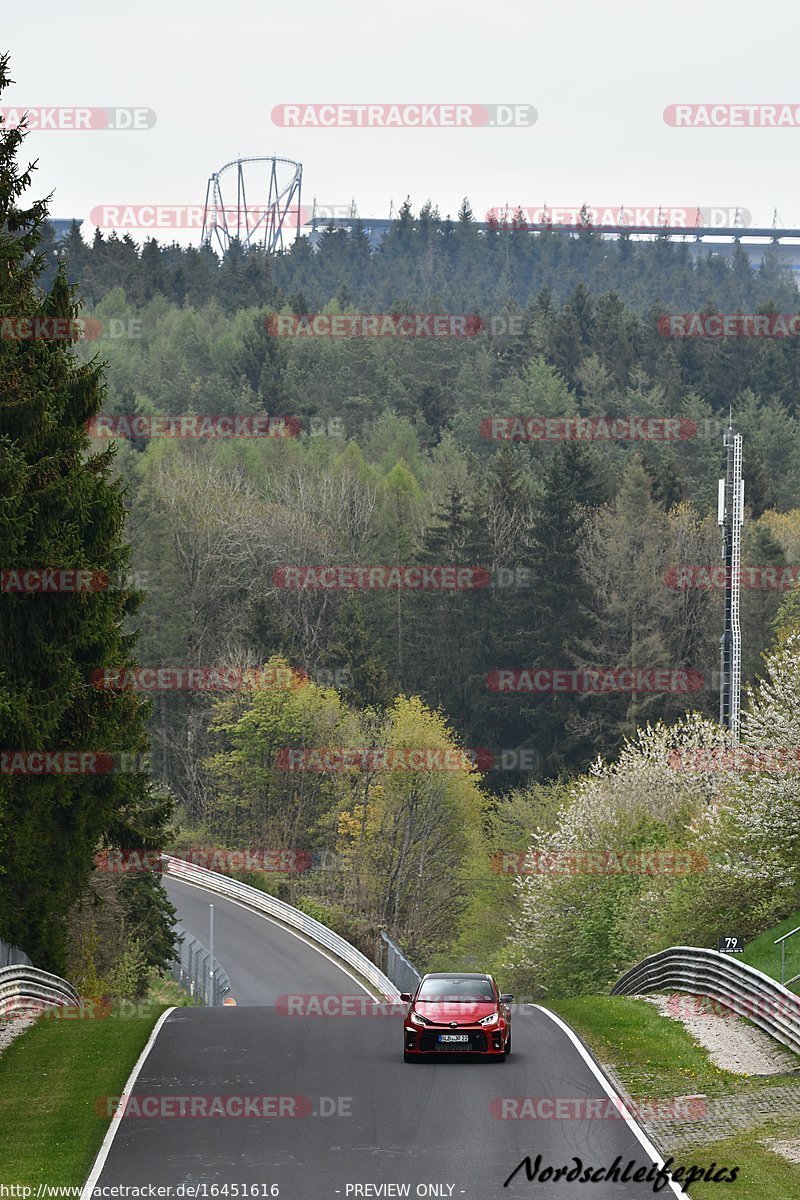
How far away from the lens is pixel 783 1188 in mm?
14984

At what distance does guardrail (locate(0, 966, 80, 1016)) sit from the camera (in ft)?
83.2

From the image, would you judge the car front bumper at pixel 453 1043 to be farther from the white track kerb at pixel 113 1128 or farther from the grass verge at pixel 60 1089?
the grass verge at pixel 60 1089

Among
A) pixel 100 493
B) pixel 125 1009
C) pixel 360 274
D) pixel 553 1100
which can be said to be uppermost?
pixel 360 274

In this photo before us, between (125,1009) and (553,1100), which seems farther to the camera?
(125,1009)

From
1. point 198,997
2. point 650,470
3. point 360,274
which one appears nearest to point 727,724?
point 198,997

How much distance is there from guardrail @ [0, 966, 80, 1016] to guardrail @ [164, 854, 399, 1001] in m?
24.3

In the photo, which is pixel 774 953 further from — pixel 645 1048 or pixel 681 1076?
pixel 681 1076

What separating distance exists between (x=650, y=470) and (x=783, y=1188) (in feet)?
282

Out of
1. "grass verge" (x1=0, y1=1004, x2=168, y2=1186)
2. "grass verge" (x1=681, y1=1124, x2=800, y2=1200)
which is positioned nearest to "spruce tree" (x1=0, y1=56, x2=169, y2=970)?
"grass verge" (x1=0, y1=1004, x2=168, y2=1186)

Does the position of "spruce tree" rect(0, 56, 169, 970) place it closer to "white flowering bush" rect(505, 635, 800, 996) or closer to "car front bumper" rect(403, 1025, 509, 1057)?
"car front bumper" rect(403, 1025, 509, 1057)

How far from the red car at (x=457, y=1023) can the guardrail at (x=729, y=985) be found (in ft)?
12.9

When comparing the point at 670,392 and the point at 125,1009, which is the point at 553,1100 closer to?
the point at 125,1009

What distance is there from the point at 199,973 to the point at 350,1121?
122ft

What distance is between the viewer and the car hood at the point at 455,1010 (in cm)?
2167
